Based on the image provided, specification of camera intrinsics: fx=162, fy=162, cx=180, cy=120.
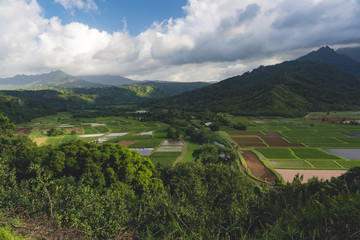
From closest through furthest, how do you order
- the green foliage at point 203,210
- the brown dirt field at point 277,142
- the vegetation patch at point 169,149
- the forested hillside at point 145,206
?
the forested hillside at point 145,206 → the green foliage at point 203,210 → the vegetation patch at point 169,149 → the brown dirt field at point 277,142

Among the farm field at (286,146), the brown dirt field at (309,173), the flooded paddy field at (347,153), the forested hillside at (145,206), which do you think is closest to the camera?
the forested hillside at (145,206)

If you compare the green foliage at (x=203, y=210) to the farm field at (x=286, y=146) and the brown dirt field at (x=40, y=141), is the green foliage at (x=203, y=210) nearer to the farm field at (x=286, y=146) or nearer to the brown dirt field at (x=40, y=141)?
the farm field at (x=286, y=146)

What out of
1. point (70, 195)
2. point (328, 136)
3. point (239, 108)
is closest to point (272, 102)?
point (239, 108)

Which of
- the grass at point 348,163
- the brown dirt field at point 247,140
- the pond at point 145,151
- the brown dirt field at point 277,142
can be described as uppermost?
the grass at point 348,163

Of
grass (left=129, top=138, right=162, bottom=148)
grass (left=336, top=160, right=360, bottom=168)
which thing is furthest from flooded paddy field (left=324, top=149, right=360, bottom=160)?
grass (left=129, top=138, right=162, bottom=148)

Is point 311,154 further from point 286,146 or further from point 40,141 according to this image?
point 40,141

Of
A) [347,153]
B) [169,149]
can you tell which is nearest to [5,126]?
[169,149]

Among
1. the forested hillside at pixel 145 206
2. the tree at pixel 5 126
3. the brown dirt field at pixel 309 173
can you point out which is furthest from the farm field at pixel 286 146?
the forested hillside at pixel 145 206
